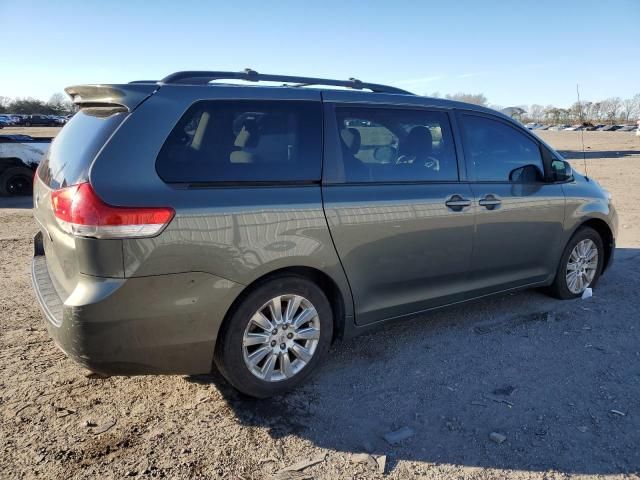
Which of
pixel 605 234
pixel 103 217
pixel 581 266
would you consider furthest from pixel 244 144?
pixel 605 234

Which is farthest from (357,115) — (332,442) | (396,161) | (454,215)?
(332,442)

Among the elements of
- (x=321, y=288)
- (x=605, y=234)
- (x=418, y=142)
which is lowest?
(x=605, y=234)

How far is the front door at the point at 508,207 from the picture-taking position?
4.01 metres

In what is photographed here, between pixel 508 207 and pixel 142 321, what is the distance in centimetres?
293

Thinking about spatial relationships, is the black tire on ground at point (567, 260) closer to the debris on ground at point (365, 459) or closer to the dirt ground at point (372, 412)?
the dirt ground at point (372, 412)

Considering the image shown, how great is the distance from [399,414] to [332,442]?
49 centimetres

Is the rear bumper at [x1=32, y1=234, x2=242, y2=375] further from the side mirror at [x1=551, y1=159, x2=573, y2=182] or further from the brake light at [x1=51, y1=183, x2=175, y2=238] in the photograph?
the side mirror at [x1=551, y1=159, x2=573, y2=182]

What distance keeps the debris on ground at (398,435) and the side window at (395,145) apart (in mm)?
1559

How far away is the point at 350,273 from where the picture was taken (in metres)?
3.32

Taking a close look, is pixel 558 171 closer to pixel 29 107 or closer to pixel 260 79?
pixel 260 79

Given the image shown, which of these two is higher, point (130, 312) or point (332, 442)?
point (130, 312)

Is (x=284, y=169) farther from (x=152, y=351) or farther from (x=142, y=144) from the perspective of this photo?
(x=152, y=351)

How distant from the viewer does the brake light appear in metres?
2.50

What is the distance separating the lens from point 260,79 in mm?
3398
